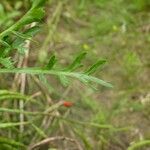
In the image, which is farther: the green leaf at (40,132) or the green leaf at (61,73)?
the green leaf at (40,132)

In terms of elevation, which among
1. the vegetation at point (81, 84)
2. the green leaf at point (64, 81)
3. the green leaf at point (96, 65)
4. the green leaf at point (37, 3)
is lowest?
the vegetation at point (81, 84)

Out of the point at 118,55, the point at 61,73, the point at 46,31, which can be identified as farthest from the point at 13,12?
the point at 61,73

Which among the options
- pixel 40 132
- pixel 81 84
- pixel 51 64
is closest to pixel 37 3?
pixel 51 64

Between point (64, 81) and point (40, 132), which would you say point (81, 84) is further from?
point (64, 81)

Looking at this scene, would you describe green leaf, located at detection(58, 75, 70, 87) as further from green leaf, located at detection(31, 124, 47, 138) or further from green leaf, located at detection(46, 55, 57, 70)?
green leaf, located at detection(31, 124, 47, 138)

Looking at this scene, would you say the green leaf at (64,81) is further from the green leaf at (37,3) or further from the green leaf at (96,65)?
the green leaf at (37,3)

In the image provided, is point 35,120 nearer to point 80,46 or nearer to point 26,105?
point 26,105

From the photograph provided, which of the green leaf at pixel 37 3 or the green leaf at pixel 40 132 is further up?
the green leaf at pixel 37 3

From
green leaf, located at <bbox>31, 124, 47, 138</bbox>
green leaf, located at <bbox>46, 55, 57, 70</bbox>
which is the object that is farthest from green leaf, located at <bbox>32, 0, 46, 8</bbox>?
green leaf, located at <bbox>31, 124, 47, 138</bbox>

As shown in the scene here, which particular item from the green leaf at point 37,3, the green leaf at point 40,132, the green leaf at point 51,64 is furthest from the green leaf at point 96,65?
the green leaf at point 40,132
